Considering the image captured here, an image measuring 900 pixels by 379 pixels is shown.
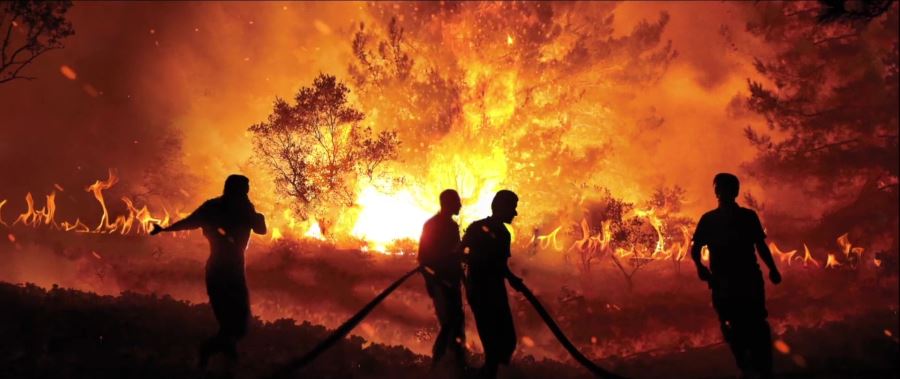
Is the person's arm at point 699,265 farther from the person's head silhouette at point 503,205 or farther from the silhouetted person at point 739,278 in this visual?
the person's head silhouette at point 503,205

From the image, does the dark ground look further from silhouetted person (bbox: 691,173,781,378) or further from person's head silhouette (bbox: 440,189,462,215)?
person's head silhouette (bbox: 440,189,462,215)

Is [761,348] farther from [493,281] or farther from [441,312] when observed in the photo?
[441,312]

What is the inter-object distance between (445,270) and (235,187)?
300cm

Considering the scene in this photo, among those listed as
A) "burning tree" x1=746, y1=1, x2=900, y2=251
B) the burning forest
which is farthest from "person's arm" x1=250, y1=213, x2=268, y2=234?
"burning tree" x1=746, y1=1, x2=900, y2=251

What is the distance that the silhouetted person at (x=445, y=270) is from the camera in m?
8.48

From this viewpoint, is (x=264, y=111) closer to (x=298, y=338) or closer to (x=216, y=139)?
(x=216, y=139)

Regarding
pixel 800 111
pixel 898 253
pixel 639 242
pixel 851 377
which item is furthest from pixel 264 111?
pixel 851 377

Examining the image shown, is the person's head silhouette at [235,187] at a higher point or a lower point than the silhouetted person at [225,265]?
higher

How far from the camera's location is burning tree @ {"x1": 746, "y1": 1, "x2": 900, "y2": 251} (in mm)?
20703

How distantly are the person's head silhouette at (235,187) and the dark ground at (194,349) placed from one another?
219 centimetres

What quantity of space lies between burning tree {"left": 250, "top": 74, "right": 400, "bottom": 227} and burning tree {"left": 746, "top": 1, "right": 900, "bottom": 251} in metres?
16.3

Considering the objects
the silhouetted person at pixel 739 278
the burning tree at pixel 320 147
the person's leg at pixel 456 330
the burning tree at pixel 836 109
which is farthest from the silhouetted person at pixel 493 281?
the burning tree at pixel 320 147

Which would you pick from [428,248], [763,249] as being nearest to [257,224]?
[428,248]

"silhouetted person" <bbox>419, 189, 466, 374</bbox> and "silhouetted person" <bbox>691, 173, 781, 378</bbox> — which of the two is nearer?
"silhouetted person" <bbox>691, 173, 781, 378</bbox>
